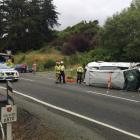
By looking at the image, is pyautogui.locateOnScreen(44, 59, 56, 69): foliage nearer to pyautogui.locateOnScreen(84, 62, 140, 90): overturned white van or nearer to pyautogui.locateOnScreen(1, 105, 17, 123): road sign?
pyautogui.locateOnScreen(84, 62, 140, 90): overturned white van

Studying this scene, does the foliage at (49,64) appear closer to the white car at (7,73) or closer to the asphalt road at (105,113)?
the white car at (7,73)

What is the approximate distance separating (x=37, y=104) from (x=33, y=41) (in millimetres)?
72991

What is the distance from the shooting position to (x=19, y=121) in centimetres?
1355

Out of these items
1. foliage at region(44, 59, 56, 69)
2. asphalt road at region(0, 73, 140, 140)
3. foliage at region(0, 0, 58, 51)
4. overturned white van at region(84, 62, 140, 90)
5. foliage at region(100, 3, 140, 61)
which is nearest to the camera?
asphalt road at region(0, 73, 140, 140)

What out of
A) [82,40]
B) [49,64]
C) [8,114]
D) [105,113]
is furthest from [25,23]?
[8,114]

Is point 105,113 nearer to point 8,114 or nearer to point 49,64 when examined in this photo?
point 8,114

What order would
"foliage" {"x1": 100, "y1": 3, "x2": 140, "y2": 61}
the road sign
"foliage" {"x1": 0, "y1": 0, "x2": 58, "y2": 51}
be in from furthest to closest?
"foliage" {"x1": 0, "y1": 0, "x2": 58, "y2": 51} < "foliage" {"x1": 100, "y1": 3, "x2": 140, "y2": 61} < the road sign

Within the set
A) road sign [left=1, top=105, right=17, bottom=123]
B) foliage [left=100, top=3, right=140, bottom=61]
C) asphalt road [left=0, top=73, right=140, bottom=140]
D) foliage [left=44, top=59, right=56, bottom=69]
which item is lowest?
asphalt road [left=0, top=73, right=140, bottom=140]

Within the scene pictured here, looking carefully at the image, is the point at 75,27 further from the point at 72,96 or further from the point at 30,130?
the point at 30,130

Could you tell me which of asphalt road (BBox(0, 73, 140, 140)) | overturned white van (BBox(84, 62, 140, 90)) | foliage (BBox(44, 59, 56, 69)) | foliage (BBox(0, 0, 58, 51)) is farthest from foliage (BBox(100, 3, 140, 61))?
asphalt road (BBox(0, 73, 140, 140))

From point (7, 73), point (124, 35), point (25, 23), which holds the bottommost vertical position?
point (7, 73)

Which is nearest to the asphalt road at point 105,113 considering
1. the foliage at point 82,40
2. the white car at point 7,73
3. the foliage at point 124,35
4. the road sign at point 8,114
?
the road sign at point 8,114

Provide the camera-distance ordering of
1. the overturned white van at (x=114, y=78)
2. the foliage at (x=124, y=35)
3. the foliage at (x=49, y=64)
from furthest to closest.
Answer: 1. the foliage at (x=49, y=64)
2. the foliage at (x=124, y=35)
3. the overturned white van at (x=114, y=78)

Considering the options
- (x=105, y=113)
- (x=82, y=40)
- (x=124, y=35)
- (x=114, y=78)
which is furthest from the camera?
(x=82, y=40)
